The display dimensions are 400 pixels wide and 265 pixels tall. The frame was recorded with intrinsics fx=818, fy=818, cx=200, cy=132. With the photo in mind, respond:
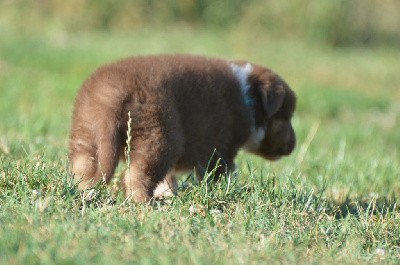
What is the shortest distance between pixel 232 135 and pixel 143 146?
1092mm

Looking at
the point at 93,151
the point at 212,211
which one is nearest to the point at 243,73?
the point at 93,151

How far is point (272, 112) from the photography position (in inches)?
267

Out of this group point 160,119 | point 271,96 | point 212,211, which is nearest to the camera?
point 212,211

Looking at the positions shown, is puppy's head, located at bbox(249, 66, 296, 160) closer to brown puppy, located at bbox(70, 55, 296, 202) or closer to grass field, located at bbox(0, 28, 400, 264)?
brown puppy, located at bbox(70, 55, 296, 202)

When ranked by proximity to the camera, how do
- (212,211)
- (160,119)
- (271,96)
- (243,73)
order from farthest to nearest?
(271,96) → (243,73) → (160,119) → (212,211)

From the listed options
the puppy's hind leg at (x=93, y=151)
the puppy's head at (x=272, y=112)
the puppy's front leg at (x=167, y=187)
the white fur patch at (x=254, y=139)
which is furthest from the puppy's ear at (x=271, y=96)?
the puppy's hind leg at (x=93, y=151)

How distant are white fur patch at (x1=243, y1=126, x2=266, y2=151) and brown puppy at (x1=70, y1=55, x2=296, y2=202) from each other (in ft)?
0.38

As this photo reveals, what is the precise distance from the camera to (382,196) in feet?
22.9

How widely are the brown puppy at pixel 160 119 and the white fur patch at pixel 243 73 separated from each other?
1cm

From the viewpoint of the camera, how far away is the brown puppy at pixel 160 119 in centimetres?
543

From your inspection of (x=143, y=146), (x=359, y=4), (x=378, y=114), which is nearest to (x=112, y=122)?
(x=143, y=146)

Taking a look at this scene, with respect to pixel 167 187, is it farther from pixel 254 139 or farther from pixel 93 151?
pixel 254 139

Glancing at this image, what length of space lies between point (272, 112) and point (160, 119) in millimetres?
1558

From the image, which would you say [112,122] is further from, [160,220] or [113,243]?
[113,243]
